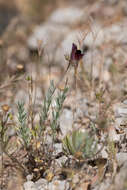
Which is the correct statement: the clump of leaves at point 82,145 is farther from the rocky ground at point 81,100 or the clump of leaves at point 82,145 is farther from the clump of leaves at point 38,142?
the clump of leaves at point 38,142

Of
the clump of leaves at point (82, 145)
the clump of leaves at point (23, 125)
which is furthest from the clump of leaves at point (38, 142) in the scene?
the clump of leaves at point (82, 145)

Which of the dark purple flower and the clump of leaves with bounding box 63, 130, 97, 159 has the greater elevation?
the dark purple flower

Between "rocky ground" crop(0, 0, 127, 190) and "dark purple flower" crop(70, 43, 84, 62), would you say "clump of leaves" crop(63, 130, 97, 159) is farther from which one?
"dark purple flower" crop(70, 43, 84, 62)

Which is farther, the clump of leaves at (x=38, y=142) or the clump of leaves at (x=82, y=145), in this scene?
the clump of leaves at (x=38, y=142)

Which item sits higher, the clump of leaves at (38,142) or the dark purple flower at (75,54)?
the dark purple flower at (75,54)

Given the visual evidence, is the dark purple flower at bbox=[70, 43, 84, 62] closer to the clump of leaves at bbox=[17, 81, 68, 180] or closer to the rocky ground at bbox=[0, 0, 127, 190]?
the rocky ground at bbox=[0, 0, 127, 190]

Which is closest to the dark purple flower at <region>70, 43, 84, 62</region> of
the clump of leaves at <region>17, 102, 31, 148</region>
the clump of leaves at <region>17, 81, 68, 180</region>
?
the clump of leaves at <region>17, 81, 68, 180</region>

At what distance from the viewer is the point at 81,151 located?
70.0 inches

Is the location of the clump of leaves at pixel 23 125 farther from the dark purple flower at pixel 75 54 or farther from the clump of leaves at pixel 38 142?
the dark purple flower at pixel 75 54

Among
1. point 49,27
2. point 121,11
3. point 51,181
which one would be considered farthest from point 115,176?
Result: point 49,27

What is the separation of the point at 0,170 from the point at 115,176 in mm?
826

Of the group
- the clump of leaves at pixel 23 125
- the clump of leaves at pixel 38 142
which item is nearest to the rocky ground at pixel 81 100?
the clump of leaves at pixel 38 142

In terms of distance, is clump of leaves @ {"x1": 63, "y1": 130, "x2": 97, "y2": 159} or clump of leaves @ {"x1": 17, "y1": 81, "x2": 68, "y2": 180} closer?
clump of leaves @ {"x1": 63, "y1": 130, "x2": 97, "y2": 159}

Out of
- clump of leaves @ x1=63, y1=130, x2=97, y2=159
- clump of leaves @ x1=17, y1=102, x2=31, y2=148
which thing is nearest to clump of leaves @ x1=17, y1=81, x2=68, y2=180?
clump of leaves @ x1=17, y1=102, x2=31, y2=148
